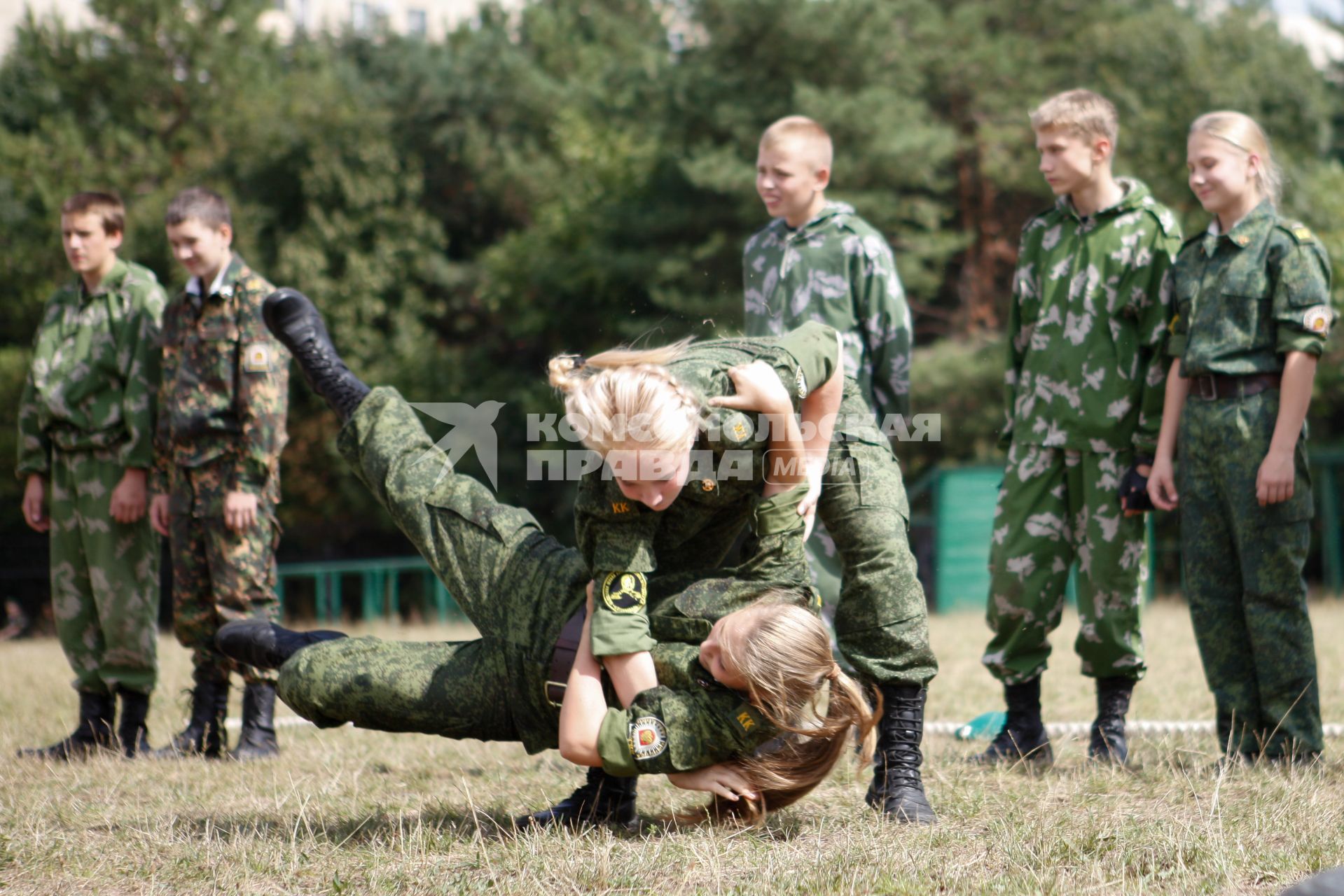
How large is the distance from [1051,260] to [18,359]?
2322 centimetres

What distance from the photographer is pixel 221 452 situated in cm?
524

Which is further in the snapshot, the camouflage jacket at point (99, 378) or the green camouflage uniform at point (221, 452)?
the camouflage jacket at point (99, 378)

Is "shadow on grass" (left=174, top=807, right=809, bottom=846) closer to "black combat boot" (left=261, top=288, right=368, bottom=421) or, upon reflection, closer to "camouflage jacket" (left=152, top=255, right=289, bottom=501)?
"black combat boot" (left=261, top=288, right=368, bottom=421)

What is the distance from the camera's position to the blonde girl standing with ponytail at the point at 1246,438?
419cm

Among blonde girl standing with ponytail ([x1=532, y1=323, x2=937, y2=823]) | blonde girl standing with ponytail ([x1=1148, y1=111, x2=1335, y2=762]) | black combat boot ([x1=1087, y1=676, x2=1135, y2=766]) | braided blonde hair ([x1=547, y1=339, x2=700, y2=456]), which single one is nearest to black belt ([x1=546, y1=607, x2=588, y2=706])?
blonde girl standing with ponytail ([x1=532, y1=323, x2=937, y2=823])

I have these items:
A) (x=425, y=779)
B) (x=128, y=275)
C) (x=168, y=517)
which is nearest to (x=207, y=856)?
(x=425, y=779)

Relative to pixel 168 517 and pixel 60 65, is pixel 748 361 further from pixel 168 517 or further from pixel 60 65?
pixel 60 65

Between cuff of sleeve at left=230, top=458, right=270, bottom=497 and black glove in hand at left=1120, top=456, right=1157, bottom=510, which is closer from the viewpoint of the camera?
black glove in hand at left=1120, top=456, right=1157, bottom=510

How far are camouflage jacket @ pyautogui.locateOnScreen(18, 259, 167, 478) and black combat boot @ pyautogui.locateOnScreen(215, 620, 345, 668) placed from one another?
189cm

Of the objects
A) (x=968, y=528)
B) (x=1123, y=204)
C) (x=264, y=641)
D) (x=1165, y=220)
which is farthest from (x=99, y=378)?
(x=968, y=528)

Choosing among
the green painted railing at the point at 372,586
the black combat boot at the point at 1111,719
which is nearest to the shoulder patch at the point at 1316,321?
the black combat boot at the point at 1111,719

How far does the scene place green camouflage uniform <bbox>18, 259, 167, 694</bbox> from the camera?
5473 millimetres

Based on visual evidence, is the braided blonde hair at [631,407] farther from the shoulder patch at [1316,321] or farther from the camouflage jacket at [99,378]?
the camouflage jacket at [99,378]

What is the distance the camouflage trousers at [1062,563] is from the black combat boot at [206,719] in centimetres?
296
